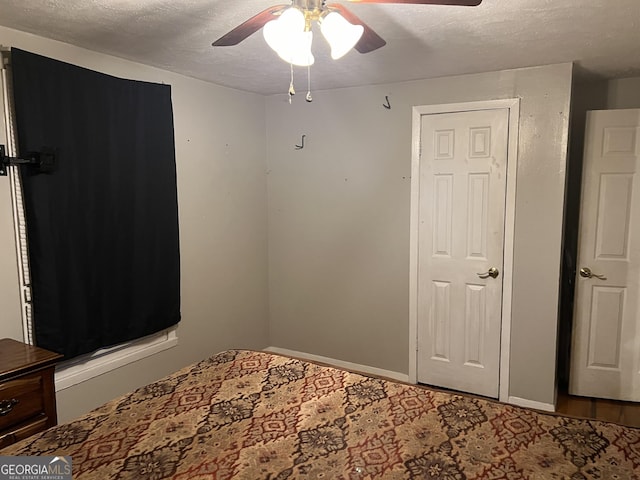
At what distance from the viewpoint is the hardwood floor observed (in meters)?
3.16

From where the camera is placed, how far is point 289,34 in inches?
61.5

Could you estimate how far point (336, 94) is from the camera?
370cm

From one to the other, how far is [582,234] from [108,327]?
125 inches

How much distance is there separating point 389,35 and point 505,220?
Answer: 1.54 meters

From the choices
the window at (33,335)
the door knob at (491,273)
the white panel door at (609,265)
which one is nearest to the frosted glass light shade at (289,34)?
the window at (33,335)

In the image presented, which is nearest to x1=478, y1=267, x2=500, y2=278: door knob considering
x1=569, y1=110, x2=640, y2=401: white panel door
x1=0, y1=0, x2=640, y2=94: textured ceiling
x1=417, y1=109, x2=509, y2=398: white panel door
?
x1=417, y1=109, x2=509, y2=398: white panel door

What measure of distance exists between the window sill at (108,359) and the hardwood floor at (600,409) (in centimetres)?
275

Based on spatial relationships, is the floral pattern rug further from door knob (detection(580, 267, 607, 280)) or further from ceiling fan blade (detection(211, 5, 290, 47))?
door knob (detection(580, 267, 607, 280))

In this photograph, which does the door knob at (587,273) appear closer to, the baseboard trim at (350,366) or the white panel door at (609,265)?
the white panel door at (609,265)

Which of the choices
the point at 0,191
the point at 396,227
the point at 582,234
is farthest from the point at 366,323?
the point at 0,191

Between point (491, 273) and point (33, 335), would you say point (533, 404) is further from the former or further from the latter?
point (33, 335)

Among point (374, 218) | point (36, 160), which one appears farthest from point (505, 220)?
point (36, 160)

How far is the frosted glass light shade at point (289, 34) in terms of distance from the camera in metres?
1.53

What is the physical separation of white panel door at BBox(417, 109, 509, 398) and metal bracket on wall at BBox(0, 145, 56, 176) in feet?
7.74
